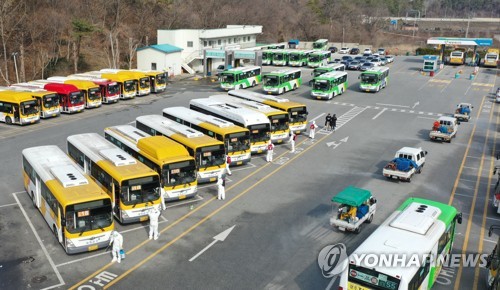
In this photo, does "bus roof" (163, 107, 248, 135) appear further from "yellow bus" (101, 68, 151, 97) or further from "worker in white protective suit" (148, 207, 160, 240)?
"yellow bus" (101, 68, 151, 97)

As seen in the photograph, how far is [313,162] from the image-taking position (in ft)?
101

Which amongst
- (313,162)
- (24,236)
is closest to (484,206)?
(313,162)

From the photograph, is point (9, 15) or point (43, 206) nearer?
point (43, 206)

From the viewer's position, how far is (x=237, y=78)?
54.8 m

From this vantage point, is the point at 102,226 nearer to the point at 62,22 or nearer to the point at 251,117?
the point at 251,117

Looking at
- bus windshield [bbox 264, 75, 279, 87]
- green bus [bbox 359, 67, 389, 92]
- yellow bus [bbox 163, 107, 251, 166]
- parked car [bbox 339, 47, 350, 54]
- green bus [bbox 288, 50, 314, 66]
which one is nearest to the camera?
yellow bus [bbox 163, 107, 251, 166]

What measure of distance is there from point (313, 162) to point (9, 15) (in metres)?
48.2

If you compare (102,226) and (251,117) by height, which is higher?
(251,117)

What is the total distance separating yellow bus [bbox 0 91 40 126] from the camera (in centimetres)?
3794

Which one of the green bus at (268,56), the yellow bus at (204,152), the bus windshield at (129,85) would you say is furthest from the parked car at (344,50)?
the yellow bus at (204,152)

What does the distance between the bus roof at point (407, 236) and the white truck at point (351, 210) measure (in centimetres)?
332

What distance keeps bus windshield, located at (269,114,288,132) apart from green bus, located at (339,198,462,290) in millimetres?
17236

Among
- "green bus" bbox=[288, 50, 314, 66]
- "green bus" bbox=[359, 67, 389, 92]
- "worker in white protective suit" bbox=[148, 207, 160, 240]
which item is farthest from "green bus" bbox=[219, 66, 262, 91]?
"worker in white protective suit" bbox=[148, 207, 160, 240]

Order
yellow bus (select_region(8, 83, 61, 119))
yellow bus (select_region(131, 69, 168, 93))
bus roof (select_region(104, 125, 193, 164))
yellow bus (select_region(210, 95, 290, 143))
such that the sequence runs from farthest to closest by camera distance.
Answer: yellow bus (select_region(131, 69, 168, 93)) < yellow bus (select_region(8, 83, 61, 119)) < yellow bus (select_region(210, 95, 290, 143)) < bus roof (select_region(104, 125, 193, 164))
